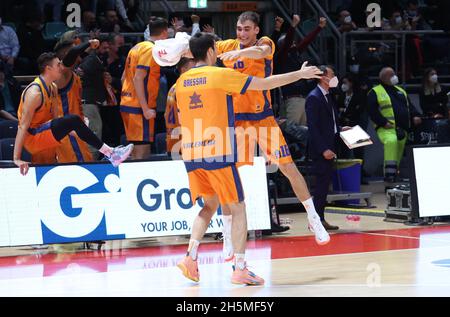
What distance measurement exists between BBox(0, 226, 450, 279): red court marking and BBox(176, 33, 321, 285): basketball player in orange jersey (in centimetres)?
179

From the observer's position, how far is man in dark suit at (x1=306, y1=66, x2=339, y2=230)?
13367 mm

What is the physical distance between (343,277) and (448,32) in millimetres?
12736

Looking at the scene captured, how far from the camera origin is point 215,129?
9.13 meters

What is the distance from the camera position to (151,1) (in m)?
20.5

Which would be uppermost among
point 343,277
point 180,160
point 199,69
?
point 199,69

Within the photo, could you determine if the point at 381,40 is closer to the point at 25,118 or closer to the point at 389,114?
the point at 389,114

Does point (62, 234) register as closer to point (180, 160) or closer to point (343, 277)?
point (180, 160)

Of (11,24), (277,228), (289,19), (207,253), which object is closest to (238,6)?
(289,19)

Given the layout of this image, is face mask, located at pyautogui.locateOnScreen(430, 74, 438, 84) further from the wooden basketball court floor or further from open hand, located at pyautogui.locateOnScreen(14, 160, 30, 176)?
open hand, located at pyautogui.locateOnScreen(14, 160, 30, 176)

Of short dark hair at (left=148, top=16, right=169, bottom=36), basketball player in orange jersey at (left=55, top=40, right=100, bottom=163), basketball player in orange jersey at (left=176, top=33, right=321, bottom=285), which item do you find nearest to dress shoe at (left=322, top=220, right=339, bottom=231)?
basketball player in orange jersey at (left=55, top=40, right=100, bottom=163)

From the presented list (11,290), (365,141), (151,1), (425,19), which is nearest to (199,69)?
(11,290)
